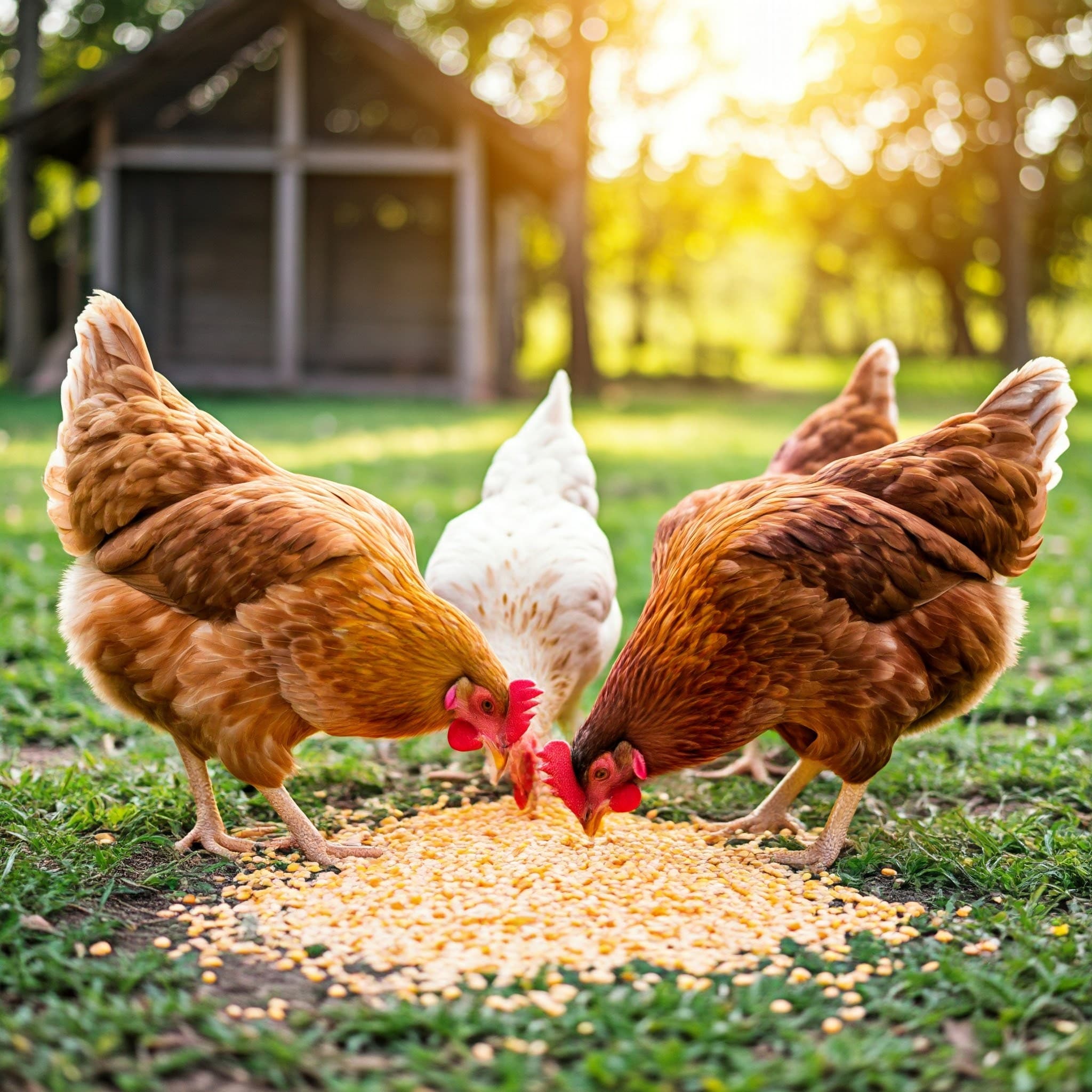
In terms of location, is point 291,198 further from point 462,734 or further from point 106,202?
point 462,734

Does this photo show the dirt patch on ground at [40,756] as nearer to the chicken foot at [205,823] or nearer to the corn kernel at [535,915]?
the chicken foot at [205,823]

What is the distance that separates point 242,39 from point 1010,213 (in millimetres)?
12731

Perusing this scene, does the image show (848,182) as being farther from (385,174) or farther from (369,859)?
(369,859)

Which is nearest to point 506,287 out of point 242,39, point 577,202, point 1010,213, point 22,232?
point 577,202

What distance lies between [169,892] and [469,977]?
951 mm

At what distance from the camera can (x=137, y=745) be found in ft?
13.7

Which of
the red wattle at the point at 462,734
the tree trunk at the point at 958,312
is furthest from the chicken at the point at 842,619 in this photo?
the tree trunk at the point at 958,312

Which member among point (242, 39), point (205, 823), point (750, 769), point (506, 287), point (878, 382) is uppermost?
point (242, 39)

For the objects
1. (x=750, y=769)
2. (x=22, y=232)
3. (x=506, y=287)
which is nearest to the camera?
(x=750, y=769)

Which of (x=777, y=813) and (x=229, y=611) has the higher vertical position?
(x=229, y=611)

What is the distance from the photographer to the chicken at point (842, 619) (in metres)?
3.07

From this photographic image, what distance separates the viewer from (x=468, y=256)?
16250mm

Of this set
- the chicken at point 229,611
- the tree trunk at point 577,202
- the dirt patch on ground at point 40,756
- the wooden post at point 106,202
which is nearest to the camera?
the chicken at point 229,611

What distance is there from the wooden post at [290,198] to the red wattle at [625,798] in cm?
1408
